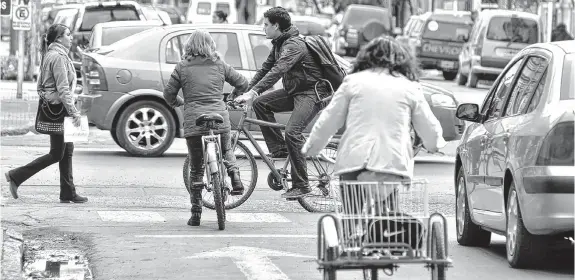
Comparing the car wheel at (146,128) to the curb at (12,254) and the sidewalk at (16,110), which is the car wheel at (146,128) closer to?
the sidewalk at (16,110)

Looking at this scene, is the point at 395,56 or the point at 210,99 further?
the point at 210,99

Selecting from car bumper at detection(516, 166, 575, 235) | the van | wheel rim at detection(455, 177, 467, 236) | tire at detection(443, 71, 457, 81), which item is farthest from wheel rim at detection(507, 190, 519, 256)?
the van

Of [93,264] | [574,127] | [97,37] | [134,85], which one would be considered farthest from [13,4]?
[574,127]

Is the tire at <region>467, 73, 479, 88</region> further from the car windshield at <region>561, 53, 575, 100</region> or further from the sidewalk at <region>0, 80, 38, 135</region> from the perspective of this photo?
the car windshield at <region>561, 53, 575, 100</region>

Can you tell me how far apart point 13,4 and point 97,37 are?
3.76 m

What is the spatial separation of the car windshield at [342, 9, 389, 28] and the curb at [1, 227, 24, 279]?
122 feet

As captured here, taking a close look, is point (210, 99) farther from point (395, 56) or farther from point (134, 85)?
point (134, 85)

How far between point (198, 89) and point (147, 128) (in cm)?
592

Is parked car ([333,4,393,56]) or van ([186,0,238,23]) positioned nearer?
parked car ([333,4,393,56])

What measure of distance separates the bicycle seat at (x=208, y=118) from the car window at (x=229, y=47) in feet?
18.9

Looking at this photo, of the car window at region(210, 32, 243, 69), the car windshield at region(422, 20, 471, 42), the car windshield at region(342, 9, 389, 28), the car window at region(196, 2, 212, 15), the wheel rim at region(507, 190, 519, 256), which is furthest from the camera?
the car window at region(196, 2, 212, 15)

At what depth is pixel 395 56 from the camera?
6918mm

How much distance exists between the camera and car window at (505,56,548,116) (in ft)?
30.4

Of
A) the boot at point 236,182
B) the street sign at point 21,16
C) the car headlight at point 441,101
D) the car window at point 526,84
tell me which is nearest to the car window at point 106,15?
the street sign at point 21,16
